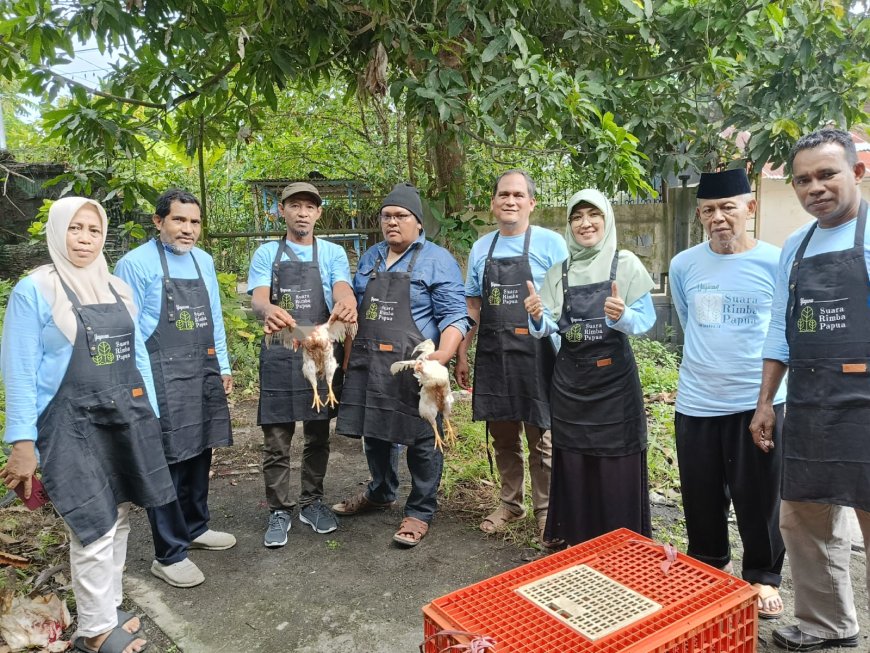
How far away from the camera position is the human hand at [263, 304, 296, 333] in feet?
11.1

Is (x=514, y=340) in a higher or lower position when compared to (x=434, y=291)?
lower

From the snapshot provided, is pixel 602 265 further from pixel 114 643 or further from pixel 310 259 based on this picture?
pixel 114 643

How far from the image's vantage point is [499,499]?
13.5 ft

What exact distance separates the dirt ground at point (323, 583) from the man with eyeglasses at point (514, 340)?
39 centimetres

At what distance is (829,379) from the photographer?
2.25 metres

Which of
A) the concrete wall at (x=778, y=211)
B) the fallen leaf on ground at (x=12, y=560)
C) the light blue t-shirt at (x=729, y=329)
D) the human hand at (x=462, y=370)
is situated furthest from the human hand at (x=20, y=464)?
the concrete wall at (x=778, y=211)

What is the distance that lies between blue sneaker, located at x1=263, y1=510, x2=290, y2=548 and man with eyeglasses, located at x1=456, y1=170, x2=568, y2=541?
1.18 meters

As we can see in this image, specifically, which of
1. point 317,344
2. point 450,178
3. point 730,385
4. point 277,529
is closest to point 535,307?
point 730,385

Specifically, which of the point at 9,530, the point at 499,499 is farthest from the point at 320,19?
the point at 9,530

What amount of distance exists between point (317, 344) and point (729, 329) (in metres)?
2.04

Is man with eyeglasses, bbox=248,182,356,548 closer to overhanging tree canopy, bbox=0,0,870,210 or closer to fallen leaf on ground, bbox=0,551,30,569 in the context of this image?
overhanging tree canopy, bbox=0,0,870,210

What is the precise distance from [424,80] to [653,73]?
2.47 meters

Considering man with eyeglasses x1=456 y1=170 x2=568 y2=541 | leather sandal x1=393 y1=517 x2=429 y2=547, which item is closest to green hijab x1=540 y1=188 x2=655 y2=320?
man with eyeglasses x1=456 y1=170 x2=568 y2=541

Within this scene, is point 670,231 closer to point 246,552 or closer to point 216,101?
point 216,101
